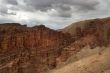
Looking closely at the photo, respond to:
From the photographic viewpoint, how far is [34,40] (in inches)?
3474

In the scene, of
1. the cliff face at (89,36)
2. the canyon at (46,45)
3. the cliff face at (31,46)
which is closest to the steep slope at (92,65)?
the canyon at (46,45)

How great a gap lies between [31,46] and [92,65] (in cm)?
2300

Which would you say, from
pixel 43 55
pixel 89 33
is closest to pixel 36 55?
pixel 43 55

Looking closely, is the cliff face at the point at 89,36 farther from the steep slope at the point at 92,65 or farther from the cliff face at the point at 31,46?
the steep slope at the point at 92,65

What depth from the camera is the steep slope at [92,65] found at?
65.9 m

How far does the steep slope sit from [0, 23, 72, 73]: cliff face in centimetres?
809

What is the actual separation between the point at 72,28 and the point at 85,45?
11.2 meters

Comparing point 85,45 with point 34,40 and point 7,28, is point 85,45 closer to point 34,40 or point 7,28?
point 34,40

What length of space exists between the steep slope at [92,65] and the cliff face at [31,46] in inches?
319

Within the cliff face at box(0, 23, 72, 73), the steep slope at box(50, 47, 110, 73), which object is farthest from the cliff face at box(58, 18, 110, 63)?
the steep slope at box(50, 47, 110, 73)

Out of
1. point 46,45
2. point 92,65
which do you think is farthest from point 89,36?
point 92,65

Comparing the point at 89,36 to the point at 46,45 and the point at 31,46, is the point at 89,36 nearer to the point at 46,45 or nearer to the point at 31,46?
the point at 46,45

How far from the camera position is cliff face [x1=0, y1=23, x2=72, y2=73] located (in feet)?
269

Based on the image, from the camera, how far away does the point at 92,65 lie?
6850 centimetres
